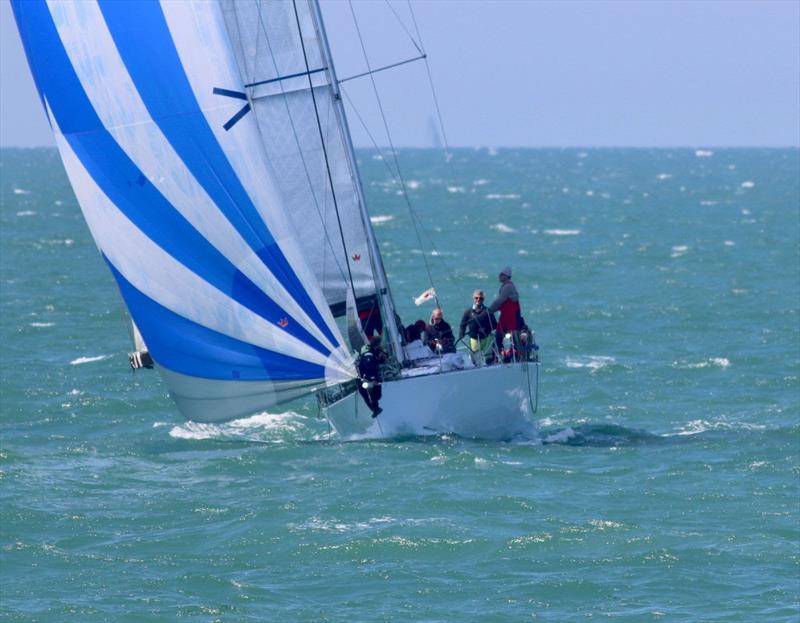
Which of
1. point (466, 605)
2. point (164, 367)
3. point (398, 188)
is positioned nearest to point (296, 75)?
point (164, 367)

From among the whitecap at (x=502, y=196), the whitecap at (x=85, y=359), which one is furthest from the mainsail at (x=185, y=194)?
the whitecap at (x=502, y=196)

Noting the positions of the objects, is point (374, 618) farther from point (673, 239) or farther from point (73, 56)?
point (673, 239)

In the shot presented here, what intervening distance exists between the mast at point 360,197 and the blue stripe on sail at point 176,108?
79.2 inches

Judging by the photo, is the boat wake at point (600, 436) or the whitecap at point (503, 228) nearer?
the boat wake at point (600, 436)

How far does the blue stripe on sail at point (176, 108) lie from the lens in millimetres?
21234

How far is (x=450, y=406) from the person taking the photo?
22.9m

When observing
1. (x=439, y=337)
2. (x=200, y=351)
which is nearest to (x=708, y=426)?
(x=439, y=337)

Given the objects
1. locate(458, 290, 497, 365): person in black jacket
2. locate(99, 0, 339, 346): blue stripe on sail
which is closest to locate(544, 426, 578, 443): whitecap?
locate(458, 290, 497, 365): person in black jacket

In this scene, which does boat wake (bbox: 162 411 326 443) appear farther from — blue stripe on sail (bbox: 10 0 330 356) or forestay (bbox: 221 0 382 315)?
blue stripe on sail (bbox: 10 0 330 356)

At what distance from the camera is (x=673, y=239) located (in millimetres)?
64625

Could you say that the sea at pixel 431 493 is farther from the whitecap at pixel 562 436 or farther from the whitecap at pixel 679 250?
the whitecap at pixel 679 250

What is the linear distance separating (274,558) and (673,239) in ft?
159

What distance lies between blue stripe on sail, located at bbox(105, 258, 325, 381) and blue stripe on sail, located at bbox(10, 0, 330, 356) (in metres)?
0.73

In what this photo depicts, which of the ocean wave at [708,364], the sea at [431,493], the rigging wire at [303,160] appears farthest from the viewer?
the ocean wave at [708,364]
